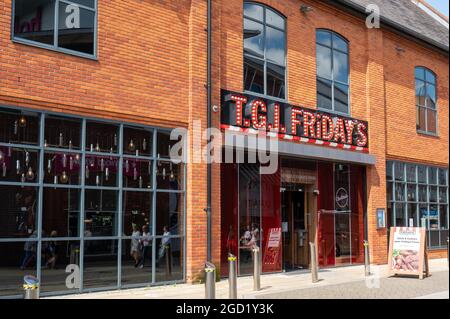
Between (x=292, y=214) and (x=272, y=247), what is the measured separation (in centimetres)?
152

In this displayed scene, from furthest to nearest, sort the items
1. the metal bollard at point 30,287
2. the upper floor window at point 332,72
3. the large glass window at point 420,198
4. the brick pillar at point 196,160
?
the large glass window at point 420,198
the upper floor window at point 332,72
the brick pillar at point 196,160
the metal bollard at point 30,287

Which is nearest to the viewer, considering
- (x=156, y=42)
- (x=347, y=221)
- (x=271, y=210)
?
(x=156, y=42)

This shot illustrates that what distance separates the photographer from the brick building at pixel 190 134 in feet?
34.6

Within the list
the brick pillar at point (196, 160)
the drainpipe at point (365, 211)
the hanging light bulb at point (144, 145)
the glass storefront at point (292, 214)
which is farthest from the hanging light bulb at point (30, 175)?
the drainpipe at point (365, 211)

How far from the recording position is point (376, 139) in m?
18.4

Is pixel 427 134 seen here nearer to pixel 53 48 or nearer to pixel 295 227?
pixel 295 227

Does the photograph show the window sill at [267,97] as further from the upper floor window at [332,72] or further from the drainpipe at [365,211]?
the drainpipe at [365,211]

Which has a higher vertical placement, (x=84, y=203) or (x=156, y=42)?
(x=156, y=42)

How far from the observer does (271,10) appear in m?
15.5

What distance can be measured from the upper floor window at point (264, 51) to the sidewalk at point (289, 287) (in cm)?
490

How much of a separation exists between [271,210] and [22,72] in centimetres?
741

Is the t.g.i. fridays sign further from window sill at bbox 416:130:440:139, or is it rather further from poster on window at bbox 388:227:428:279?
window sill at bbox 416:130:440:139
